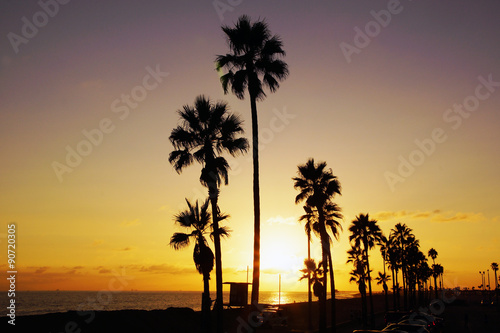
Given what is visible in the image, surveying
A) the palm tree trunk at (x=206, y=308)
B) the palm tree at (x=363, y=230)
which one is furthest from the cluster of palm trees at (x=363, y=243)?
the palm tree trunk at (x=206, y=308)

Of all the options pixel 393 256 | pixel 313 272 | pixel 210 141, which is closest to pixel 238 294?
pixel 313 272

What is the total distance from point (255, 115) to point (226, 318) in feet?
73.7

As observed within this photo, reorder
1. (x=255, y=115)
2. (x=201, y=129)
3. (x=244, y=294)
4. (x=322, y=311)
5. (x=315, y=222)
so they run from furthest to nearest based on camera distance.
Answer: (x=244, y=294) < (x=315, y=222) < (x=322, y=311) < (x=201, y=129) < (x=255, y=115)

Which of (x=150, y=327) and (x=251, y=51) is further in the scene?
(x=150, y=327)

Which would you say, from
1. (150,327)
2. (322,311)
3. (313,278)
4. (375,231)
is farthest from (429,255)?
(150,327)

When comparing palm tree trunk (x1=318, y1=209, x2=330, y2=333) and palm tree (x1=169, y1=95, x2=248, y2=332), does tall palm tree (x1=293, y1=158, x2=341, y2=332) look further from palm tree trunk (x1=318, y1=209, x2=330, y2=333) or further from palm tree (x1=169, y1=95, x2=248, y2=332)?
palm tree (x1=169, y1=95, x2=248, y2=332)

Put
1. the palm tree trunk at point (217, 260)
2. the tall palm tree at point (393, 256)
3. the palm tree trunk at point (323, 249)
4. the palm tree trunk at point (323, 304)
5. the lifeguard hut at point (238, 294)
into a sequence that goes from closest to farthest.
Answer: the palm tree trunk at point (217, 260), the palm tree trunk at point (323, 304), the palm tree trunk at point (323, 249), the lifeguard hut at point (238, 294), the tall palm tree at point (393, 256)

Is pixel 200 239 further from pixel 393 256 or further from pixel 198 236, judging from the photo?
pixel 393 256

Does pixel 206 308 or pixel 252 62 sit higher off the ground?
pixel 252 62

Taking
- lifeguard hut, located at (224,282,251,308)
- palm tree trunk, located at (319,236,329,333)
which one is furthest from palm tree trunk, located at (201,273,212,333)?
lifeguard hut, located at (224,282,251,308)

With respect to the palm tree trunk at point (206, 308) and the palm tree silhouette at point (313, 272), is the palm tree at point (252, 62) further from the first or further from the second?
the palm tree silhouette at point (313, 272)

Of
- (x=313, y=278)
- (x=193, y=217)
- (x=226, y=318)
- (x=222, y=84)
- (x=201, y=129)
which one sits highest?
(x=222, y=84)

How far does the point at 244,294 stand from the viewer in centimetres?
4594

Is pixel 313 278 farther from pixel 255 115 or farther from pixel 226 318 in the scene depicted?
pixel 255 115
